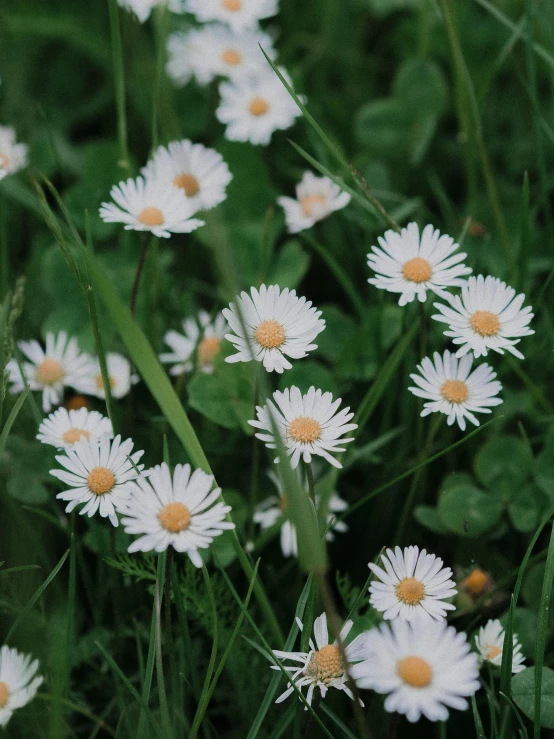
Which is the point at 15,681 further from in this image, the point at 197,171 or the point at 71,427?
the point at 197,171

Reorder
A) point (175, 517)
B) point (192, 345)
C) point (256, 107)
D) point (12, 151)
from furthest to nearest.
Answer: point (256, 107)
point (12, 151)
point (192, 345)
point (175, 517)

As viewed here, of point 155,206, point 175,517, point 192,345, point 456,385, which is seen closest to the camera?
point 175,517

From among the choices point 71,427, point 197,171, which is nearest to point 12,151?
point 197,171

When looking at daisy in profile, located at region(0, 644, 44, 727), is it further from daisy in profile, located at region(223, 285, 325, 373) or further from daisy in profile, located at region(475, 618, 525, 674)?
daisy in profile, located at region(475, 618, 525, 674)

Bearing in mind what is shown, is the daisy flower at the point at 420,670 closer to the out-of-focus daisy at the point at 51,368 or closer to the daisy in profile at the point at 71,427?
the daisy in profile at the point at 71,427

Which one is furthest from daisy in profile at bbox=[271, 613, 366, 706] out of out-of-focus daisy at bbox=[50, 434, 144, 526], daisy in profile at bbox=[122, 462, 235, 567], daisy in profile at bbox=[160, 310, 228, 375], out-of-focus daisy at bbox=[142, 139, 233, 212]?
out-of-focus daisy at bbox=[142, 139, 233, 212]

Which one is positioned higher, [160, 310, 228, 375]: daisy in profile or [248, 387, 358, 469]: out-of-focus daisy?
[160, 310, 228, 375]: daisy in profile

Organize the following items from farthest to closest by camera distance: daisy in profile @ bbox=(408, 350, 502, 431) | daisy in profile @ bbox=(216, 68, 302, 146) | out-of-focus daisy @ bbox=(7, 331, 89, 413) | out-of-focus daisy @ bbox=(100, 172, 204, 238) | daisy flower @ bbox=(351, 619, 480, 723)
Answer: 1. daisy in profile @ bbox=(216, 68, 302, 146)
2. out-of-focus daisy @ bbox=(7, 331, 89, 413)
3. out-of-focus daisy @ bbox=(100, 172, 204, 238)
4. daisy in profile @ bbox=(408, 350, 502, 431)
5. daisy flower @ bbox=(351, 619, 480, 723)
